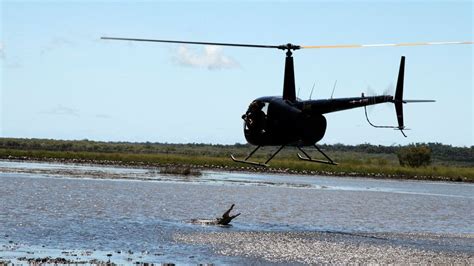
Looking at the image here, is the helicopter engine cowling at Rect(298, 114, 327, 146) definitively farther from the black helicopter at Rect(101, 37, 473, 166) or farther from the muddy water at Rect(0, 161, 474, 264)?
the muddy water at Rect(0, 161, 474, 264)

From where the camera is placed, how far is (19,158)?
109 metres

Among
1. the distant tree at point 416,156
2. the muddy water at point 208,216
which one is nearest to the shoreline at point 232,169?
the distant tree at point 416,156

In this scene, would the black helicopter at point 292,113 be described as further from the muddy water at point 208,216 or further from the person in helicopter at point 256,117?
the muddy water at point 208,216

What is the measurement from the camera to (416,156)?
121m

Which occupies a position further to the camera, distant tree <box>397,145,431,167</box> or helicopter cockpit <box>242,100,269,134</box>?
distant tree <box>397,145,431,167</box>

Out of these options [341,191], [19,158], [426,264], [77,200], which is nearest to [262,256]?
[426,264]

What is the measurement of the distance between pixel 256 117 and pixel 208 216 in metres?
11.3

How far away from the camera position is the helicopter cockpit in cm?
3105

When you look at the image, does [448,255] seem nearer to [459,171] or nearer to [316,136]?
[316,136]

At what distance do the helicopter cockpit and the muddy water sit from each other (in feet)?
13.4

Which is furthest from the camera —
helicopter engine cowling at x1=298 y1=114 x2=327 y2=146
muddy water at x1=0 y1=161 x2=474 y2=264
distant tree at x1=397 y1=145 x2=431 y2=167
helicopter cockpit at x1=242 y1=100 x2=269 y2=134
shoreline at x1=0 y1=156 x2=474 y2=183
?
distant tree at x1=397 y1=145 x2=431 y2=167

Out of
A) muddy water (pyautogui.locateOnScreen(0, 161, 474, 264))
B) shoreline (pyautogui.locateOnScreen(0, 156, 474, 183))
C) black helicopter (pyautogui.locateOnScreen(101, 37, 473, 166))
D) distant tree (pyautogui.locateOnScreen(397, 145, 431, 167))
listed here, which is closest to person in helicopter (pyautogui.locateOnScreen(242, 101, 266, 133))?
black helicopter (pyautogui.locateOnScreen(101, 37, 473, 166))

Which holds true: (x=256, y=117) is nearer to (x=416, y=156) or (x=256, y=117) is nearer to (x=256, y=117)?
(x=256, y=117)

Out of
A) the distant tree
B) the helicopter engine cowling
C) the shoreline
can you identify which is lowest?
the shoreline
